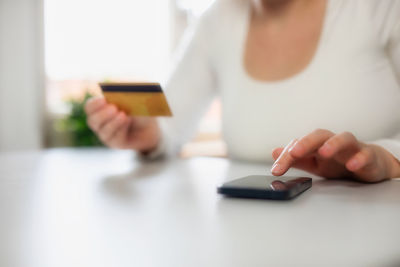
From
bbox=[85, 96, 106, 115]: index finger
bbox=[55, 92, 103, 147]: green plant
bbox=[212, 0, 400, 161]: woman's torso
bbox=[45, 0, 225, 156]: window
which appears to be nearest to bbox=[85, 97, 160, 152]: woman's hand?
bbox=[85, 96, 106, 115]: index finger

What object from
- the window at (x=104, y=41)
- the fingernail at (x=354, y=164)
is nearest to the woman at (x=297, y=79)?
the fingernail at (x=354, y=164)

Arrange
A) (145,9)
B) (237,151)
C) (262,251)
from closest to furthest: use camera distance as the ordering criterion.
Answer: (262,251)
(237,151)
(145,9)

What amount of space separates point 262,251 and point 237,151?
57 centimetres

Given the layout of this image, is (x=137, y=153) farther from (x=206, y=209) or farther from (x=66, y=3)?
(x=66, y=3)

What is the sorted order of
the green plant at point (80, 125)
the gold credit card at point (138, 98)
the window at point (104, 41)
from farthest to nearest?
the window at point (104, 41), the green plant at point (80, 125), the gold credit card at point (138, 98)

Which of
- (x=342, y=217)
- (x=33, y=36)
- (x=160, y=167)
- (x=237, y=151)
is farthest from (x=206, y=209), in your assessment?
(x=33, y=36)

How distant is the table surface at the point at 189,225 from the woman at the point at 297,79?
0.65 feet

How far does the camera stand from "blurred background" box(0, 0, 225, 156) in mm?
2566

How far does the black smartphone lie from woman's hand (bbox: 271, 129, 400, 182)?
16mm

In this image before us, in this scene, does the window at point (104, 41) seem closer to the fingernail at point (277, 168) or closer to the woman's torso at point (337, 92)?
the woman's torso at point (337, 92)

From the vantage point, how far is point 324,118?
0.65 m

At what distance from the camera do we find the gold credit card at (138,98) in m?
0.54

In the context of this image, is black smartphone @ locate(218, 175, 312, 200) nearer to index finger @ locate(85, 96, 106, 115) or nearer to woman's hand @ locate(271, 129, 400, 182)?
woman's hand @ locate(271, 129, 400, 182)

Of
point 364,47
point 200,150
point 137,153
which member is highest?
point 364,47
